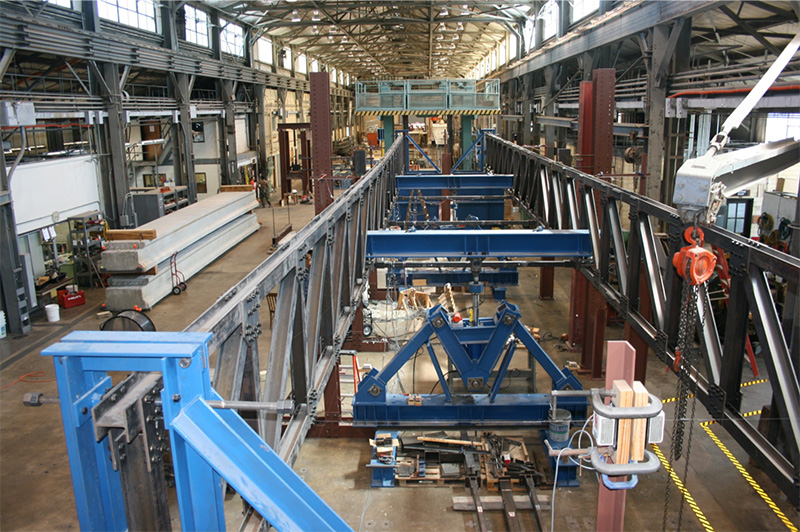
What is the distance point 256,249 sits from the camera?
20.1m

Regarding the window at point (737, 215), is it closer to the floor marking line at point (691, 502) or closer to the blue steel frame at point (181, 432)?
the floor marking line at point (691, 502)

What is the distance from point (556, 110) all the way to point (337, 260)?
19.0 metres

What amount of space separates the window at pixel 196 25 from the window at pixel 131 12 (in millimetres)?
1997

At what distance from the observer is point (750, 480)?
300 inches

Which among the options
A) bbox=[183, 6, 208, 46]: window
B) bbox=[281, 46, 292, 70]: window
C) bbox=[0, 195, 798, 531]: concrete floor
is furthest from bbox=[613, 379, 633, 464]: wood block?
bbox=[281, 46, 292, 70]: window

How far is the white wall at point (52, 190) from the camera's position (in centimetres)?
1322

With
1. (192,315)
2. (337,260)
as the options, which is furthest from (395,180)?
(337,260)

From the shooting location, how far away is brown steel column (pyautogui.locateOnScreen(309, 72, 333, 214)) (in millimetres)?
9180

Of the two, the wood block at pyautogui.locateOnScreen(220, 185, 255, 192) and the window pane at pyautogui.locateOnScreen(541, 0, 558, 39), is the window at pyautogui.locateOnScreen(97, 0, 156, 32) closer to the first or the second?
the wood block at pyautogui.locateOnScreen(220, 185, 255, 192)

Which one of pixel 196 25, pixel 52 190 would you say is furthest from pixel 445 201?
pixel 196 25

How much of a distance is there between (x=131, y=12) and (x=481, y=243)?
53.1 ft

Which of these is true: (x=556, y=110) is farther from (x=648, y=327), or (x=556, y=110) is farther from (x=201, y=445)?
(x=201, y=445)

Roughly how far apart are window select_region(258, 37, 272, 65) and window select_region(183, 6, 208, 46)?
22.7 feet

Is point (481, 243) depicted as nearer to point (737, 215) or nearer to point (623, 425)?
point (623, 425)
